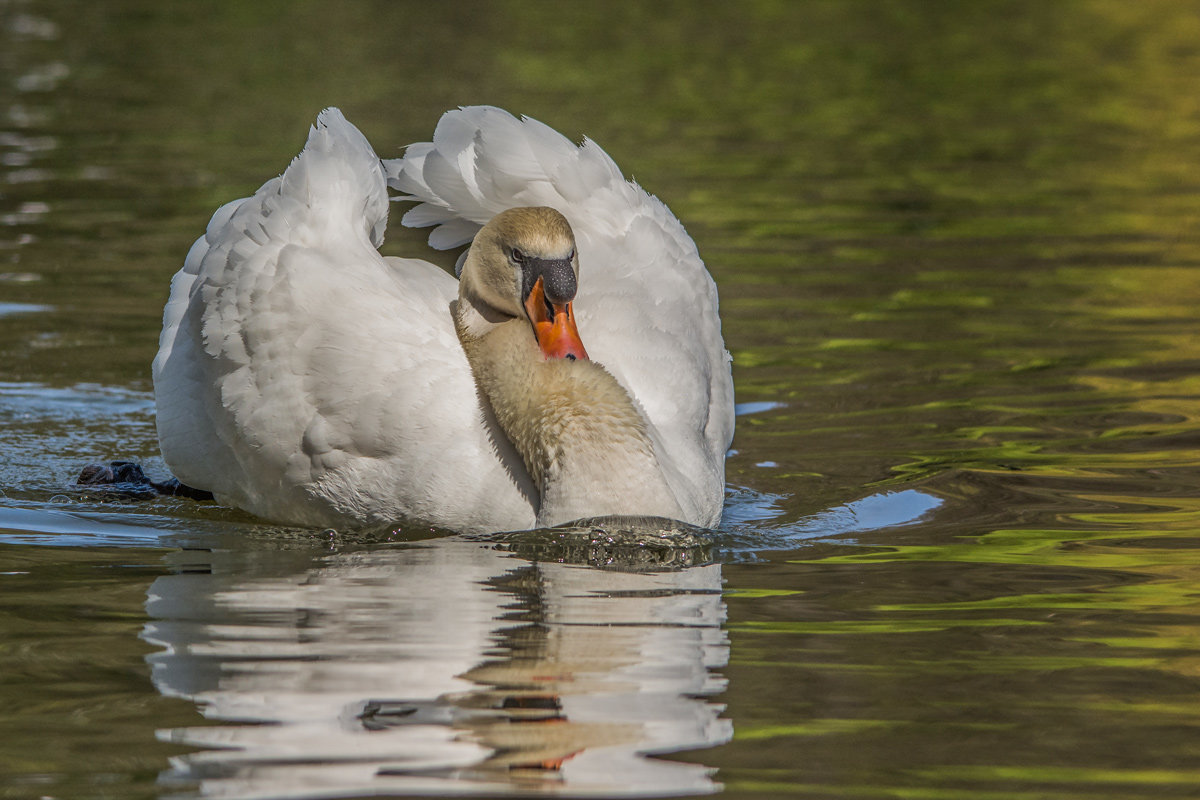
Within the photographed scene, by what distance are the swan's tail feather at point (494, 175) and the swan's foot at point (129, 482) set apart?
5.48ft

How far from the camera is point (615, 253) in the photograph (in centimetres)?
839

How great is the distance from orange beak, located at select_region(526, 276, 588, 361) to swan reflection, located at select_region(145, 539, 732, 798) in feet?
2.79

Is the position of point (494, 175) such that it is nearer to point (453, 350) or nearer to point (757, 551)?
point (453, 350)

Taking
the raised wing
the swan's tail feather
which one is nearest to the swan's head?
the raised wing

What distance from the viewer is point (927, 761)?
4.86 meters

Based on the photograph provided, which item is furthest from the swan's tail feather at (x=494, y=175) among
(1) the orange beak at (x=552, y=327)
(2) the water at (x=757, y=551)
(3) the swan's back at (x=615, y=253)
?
(2) the water at (x=757, y=551)

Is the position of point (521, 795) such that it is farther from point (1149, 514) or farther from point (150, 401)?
point (150, 401)

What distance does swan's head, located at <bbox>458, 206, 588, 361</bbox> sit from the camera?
7.18 m

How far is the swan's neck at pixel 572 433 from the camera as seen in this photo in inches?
269

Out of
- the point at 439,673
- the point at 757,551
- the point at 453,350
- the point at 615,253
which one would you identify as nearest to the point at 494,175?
the point at 615,253

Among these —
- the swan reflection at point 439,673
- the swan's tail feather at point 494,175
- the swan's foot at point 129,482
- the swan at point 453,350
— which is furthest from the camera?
the swan's foot at point 129,482

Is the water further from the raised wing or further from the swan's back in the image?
the swan's back

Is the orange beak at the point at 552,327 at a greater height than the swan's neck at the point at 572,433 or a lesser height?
greater

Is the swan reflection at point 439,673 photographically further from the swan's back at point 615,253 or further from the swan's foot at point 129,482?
the swan's foot at point 129,482
